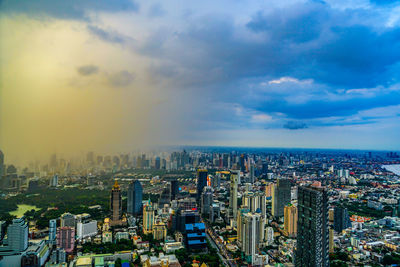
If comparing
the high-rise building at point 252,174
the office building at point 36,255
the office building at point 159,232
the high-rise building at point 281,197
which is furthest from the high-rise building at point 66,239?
the high-rise building at point 252,174

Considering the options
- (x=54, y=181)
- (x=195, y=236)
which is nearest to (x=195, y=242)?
(x=195, y=236)

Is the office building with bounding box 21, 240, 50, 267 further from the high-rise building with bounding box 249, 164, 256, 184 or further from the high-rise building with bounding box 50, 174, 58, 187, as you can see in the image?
the high-rise building with bounding box 249, 164, 256, 184

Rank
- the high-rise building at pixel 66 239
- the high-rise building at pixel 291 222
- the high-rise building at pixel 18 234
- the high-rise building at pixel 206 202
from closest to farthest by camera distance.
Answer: the high-rise building at pixel 18 234
the high-rise building at pixel 66 239
the high-rise building at pixel 291 222
the high-rise building at pixel 206 202

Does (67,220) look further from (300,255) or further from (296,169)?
(296,169)

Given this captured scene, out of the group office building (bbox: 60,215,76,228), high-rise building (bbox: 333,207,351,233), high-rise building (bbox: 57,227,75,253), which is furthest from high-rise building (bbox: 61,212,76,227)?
high-rise building (bbox: 333,207,351,233)

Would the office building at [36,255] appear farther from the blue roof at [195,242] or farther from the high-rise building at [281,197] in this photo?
the high-rise building at [281,197]

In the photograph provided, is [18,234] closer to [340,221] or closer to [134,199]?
[134,199]

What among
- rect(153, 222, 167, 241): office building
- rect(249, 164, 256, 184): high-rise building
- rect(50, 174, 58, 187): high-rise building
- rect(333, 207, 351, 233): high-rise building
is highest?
rect(50, 174, 58, 187): high-rise building
